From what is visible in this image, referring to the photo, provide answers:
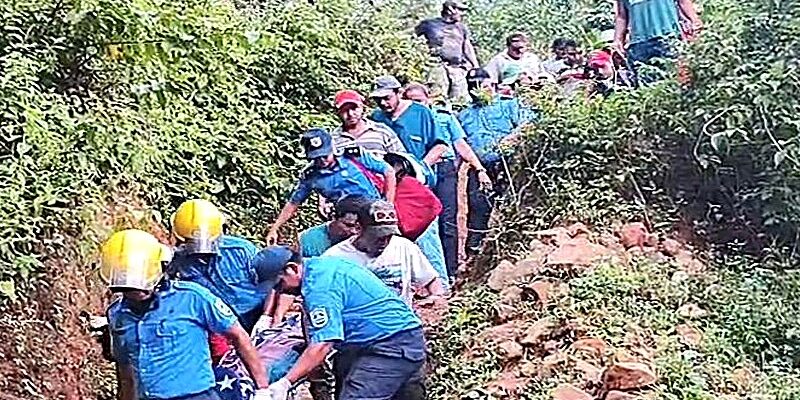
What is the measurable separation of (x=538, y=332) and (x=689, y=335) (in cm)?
75

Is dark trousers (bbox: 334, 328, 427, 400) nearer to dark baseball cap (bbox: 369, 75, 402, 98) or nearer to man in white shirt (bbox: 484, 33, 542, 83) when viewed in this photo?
dark baseball cap (bbox: 369, 75, 402, 98)

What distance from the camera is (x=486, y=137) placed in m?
9.91

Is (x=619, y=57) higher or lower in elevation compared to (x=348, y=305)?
lower

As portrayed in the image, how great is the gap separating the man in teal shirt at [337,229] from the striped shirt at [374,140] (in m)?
0.71

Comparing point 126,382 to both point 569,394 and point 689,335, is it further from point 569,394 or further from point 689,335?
point 689,335

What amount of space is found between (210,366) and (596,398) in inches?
67.3

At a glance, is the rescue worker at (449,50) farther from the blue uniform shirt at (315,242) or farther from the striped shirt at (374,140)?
the blue uniform shirt at (315,242)

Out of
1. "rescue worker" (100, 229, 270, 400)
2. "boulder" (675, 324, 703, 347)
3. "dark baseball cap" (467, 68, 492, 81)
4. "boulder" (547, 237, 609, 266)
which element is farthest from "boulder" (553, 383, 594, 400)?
"dark baseball cap" (467, 68, 492, 81)

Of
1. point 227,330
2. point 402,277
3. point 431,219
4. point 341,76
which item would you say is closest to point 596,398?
point 402,277

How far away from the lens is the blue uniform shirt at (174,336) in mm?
5230

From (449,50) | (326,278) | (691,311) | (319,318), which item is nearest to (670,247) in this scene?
(691,311)

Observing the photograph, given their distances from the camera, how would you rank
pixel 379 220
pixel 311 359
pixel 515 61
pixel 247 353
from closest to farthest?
pixel 247 353 → pixel 311 359 → pixel 379 220 → pixel 515 61

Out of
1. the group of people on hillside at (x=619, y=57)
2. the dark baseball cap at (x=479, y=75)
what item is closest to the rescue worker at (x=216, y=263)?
the group of people on hillside at (x=619, y=57)

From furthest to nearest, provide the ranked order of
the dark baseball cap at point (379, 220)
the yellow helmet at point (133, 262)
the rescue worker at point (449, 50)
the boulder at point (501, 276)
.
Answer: the rescue worker at point (449, 50) → the boulder at point (501, 276) → the dark baseball cap at point (379, 220) → the yellow helmet at point (133, 262)
